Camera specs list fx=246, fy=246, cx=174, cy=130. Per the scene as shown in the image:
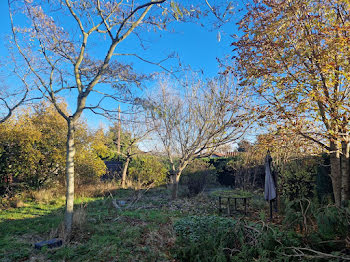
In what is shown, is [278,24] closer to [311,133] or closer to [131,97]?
[311,133]

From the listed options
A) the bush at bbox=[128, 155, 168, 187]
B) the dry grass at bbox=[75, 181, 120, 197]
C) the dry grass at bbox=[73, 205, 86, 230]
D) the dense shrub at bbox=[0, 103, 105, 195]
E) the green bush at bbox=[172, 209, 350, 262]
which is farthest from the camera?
the bush at bbox=[128, 155, 168, 187]

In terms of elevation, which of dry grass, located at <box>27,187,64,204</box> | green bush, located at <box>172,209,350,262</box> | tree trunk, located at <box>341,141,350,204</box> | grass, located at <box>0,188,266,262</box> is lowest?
grass, located at <box>0,188,266,262</box>

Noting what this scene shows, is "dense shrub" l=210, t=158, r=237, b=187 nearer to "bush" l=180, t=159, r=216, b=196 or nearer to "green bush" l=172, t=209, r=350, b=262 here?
"bush" l=180, t=159, r=216, b=196

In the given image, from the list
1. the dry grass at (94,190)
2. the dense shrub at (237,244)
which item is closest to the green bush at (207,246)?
the dense shrub at (237,244)

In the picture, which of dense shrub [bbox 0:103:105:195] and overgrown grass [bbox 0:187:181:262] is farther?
dense shrub [bbox 0:103:105:195]

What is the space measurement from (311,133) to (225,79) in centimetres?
472

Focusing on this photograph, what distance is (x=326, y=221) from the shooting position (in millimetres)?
2791

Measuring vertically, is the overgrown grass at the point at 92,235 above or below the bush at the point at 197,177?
below

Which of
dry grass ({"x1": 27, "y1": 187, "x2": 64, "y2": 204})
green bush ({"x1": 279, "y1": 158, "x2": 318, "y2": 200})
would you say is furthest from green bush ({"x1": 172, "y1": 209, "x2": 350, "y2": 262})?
dry grass ({"x1": 27, "y1": 187, "x2": 64, "y2": 204})

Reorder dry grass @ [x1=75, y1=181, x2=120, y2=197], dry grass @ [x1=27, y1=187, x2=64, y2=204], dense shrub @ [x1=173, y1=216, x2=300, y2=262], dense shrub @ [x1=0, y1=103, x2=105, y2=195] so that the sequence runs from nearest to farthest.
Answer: dense shrub @ [x1=173, y1=216, x2=300, y2=262], dense shrub @ [x1=0, y1=103, x2=105, y2=195], dry grass @ [x1=27, y1=187, x2=64, y2=204], dry grass @ [x1=75, y1=181, x2=120, y2=197]

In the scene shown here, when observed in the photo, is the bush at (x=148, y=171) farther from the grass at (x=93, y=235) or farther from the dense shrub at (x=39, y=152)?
the grass at (x=93, y=235)

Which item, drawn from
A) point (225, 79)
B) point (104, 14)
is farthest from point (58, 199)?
A: point (225, 79)

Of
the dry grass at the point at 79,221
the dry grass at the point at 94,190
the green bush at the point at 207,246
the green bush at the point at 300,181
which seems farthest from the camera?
the dry grass at the point at 94,190

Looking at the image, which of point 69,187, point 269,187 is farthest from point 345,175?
point 69,187
